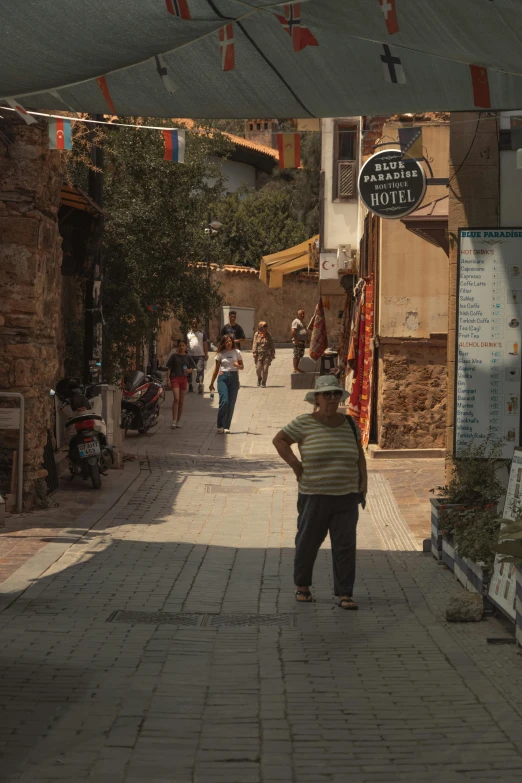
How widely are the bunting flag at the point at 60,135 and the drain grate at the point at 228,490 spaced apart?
5154mm

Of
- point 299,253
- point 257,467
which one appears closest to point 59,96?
point 257,467

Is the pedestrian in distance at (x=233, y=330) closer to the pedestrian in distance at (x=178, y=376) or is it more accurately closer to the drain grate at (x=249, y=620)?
the pedestrian in distance at (x=178, y=376)

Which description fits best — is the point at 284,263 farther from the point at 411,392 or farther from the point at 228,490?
the point at 228,490

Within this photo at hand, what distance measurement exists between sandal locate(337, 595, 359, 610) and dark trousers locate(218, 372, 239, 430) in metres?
11.6

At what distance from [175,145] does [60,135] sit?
44.2 inches

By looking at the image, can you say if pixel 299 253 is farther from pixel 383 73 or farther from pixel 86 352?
pixel 383 73

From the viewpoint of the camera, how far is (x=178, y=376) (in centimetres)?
2112

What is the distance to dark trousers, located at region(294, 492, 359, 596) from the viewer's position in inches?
330

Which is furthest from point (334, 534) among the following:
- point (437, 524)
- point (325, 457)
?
point (437, 524)

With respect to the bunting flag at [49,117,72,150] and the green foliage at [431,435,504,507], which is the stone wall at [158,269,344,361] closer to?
the bunting flag at [49,117,72,150]

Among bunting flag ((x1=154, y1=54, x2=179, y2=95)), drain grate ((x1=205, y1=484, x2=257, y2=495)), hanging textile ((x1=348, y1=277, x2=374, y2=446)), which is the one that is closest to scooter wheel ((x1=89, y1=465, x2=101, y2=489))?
drain grate ((x1=205, y1=484, x2=257, y2=495))

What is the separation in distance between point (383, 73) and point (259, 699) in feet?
13.9

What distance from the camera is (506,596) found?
7.45m

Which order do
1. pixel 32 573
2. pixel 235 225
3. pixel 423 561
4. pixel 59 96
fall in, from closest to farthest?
pixel 59 96 → pixel 32 573 → pixel 423 561 → pixel 235 225
